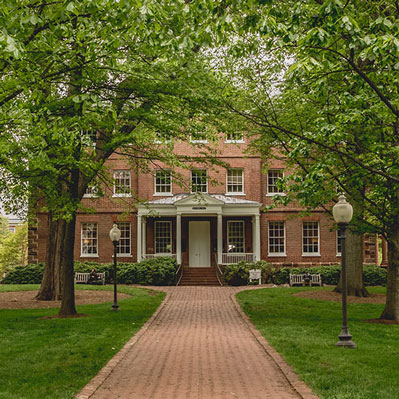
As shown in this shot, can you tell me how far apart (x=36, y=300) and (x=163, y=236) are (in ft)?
43.7

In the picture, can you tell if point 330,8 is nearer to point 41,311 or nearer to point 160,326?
point 160,326

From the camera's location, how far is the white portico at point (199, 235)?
106ft

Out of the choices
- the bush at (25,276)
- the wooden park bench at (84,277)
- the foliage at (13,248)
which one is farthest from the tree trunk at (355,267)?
the foliage at (13,248)

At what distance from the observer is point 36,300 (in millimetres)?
21500

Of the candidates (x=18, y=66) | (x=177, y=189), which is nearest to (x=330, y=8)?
(x=18, y=66)

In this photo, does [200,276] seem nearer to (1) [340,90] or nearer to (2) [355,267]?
(2) [355,267]

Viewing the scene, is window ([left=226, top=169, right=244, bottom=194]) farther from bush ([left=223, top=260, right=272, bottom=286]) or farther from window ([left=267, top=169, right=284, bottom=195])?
bush ([left=223, top=260, right=272, bottom=286])

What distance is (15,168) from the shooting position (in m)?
14.1

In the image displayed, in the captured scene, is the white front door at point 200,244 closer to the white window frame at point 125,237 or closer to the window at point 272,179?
the white window frame at point 125,237

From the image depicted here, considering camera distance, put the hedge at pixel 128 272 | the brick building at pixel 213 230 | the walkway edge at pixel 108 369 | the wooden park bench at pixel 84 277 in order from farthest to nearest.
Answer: the brick building at pixel 213 230 < the wooden park bench at pixel 84 277 < the hedge at pixel 128 272 < the walkway edge at pixel 108 369

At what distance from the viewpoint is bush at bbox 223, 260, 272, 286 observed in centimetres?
2912

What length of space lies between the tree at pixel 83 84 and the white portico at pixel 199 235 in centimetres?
1127

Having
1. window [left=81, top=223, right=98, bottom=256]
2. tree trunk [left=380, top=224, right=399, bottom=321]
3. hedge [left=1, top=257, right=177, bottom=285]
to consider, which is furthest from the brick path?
window [left=81, top=223, right=98, bottom=256]

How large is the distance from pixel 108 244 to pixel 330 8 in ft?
93.3
